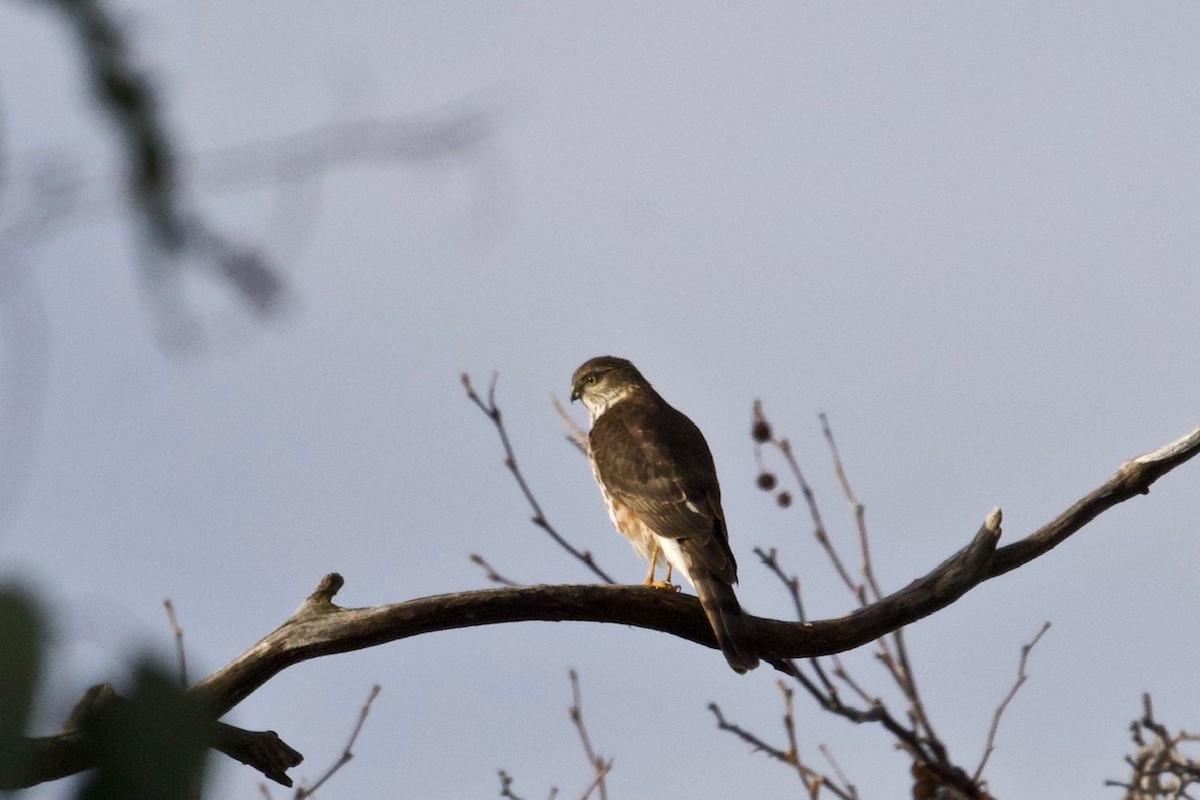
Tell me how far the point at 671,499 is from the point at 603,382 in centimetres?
192

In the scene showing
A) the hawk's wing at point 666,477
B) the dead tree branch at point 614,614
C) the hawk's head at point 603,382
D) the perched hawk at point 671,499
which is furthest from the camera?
the hawk's head at point 603,382

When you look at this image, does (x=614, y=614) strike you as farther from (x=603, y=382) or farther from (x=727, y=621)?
(x=603, y=382)

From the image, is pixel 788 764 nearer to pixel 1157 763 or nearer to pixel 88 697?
pixel 1157 763

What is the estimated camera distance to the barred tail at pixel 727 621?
4.83 m

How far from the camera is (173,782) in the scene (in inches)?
54.1

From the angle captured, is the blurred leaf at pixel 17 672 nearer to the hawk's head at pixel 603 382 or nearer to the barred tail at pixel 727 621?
the barred tail at pixel 727 621

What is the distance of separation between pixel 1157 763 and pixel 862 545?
1.22m

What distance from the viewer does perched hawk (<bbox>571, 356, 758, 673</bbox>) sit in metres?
5.15

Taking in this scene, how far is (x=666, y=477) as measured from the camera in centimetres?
623

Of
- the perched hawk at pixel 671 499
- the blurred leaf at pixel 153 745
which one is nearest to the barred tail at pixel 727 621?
the perched hawk at pixel 671 499

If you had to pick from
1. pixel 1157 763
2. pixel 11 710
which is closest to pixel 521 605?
pixel 1157 763

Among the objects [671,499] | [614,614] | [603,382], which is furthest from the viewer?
[603,382]

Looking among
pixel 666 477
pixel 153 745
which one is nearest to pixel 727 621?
pixel 666 477

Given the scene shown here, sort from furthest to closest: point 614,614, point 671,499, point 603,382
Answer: point 603,382 < point 671,499 < point 614,614
